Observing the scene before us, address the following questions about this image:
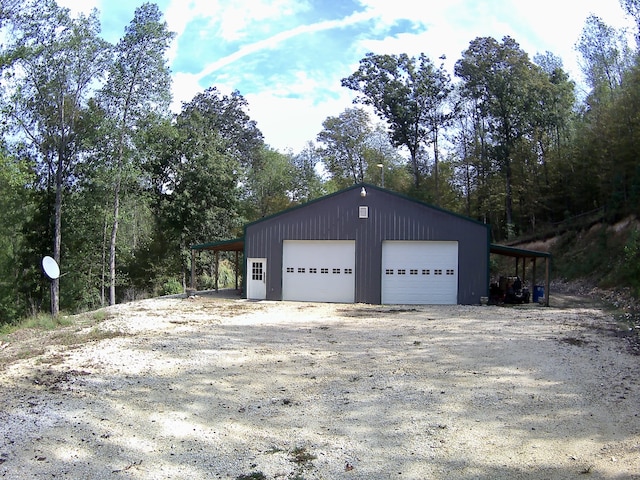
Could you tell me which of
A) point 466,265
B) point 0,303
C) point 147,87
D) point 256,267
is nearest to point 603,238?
point 466,265

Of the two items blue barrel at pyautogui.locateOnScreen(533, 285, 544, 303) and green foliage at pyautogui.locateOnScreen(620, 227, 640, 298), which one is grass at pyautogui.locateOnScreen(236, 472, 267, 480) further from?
blue barrel at pyautogui.locateOnScreen(533, 285, 544, 303)

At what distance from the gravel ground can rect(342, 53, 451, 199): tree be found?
30.5 meters

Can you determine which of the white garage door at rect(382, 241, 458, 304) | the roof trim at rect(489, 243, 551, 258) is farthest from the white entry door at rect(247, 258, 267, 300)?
the roof trim at rect(489, 243, 551, 258)

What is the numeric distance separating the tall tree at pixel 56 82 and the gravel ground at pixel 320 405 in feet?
Answer: 50.7

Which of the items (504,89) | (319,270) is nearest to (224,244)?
(319,270)

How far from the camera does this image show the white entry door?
840 inches

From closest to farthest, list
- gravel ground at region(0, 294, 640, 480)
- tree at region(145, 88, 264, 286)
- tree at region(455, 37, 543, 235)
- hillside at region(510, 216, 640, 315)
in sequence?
gravel ground at region(0, 294, 640, 480), hillside at region(510, 216, 640, 315), tree at region(145, 88, 264, 286), tree at region(455, 37, 543, 235)

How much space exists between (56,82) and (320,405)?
2286 centimetres

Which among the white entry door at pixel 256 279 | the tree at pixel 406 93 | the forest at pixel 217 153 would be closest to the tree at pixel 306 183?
the forest at pixel 217 153

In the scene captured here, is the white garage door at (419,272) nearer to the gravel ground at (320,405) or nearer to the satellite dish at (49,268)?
the gravel ground at (320,405)

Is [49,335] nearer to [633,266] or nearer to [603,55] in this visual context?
[633,266]

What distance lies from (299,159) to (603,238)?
3118cm

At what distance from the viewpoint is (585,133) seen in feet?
110

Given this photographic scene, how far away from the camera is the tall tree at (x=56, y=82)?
2241 cm
